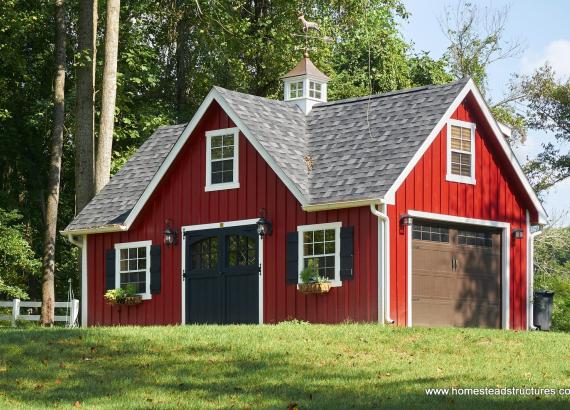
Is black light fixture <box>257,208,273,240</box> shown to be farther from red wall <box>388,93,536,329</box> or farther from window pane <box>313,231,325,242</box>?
red wall <box>388,93,536,329</box>

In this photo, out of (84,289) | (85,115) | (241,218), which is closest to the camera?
(241,218)

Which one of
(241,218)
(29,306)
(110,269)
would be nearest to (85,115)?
(29,306)

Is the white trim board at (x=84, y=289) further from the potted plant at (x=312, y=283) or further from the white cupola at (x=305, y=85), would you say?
the potted plant at (x=312, y=283)

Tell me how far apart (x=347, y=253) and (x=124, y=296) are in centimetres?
639

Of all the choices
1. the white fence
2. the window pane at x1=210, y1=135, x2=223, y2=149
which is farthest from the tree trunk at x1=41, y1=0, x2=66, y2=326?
the window pane at x1=210, y1=135, x2=223, y2=149

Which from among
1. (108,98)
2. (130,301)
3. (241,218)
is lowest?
(130,301)

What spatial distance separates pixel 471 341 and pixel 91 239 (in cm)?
1216

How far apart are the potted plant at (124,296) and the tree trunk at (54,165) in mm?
8136

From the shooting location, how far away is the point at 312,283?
25.2m

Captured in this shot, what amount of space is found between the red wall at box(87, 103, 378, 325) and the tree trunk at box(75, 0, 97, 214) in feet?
12.9

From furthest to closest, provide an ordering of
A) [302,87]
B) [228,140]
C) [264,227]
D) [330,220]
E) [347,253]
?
[302,87] → [228,140] → [264,227] → [330,220] → [347,253]

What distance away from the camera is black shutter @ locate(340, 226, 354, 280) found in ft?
81.8

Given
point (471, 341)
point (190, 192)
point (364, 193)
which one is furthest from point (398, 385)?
point (190, 192)

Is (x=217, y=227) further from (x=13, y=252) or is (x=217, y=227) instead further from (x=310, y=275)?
(x=13, y=252)
